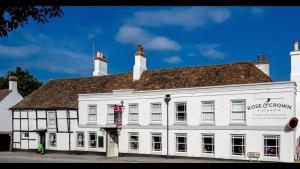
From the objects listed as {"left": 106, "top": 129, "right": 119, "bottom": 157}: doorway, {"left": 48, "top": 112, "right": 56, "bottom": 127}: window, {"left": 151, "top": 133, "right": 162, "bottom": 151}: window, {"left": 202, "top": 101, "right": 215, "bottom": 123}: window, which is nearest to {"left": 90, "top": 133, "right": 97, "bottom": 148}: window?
{"left": 106, "top": 129, "right": 119, "bottom": 157}: doorway

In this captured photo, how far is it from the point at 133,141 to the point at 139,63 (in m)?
6.89

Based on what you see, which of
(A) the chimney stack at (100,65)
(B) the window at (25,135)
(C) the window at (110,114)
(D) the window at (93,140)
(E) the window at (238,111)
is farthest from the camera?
(A) the chimney stack at (100,65)

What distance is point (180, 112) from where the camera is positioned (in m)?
27.9

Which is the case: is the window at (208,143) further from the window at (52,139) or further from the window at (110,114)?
the window at (52,139)

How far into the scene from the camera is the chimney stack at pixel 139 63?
3247 centimetres

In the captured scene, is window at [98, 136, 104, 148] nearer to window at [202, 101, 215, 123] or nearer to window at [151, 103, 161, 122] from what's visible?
window at [151, 103, 161, 122]

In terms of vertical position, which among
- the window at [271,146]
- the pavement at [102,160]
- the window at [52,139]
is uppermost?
the window at [271,146]

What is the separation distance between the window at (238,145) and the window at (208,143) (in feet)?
4.77

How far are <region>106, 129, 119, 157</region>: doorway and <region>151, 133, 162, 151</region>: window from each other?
3.58 m

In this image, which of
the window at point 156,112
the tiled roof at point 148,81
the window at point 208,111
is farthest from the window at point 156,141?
the window at point 208,111

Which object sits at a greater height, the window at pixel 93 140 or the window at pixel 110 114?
the window at pixel 110 114

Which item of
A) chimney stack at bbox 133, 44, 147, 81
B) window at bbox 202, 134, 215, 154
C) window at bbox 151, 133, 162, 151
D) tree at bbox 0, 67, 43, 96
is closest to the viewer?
window at bbox 202, 134, 215, 154

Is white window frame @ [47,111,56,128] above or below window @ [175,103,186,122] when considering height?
below

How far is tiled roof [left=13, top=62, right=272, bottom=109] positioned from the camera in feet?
91.2
